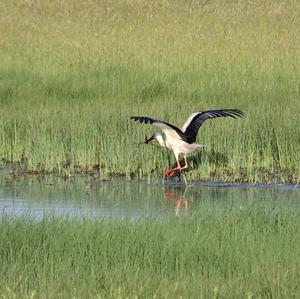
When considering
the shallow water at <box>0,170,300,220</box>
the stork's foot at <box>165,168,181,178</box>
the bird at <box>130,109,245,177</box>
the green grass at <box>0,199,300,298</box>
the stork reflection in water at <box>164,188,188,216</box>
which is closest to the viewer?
the green grass at <box>0,199,300,298</box>

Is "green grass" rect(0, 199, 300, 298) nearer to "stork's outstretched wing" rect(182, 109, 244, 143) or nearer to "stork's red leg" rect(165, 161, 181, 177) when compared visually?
"stork's outstretched wing" rect(182, 109, 244, 143)

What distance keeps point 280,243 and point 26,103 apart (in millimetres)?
9736

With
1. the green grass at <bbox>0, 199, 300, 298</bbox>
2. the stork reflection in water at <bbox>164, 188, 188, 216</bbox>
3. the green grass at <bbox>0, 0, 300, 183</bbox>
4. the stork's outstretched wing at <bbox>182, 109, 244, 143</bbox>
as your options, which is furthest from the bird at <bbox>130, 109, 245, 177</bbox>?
the green grass at <bbox>0, 199, 300, 298</bbox>

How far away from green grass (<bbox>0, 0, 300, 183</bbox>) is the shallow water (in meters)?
0.47

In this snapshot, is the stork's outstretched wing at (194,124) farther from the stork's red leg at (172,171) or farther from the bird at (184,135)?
the stork's red leg at (172,171)

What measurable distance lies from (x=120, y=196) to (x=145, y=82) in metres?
7.40

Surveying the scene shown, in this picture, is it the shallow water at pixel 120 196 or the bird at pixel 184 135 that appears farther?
the bird at pixel 184 135

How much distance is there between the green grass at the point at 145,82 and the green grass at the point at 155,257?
397cm

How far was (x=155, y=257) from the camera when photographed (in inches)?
280

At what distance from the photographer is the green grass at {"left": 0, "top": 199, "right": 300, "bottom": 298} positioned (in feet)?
20.7

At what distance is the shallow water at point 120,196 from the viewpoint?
982 cm

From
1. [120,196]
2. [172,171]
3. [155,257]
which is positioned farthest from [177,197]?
[155,257]

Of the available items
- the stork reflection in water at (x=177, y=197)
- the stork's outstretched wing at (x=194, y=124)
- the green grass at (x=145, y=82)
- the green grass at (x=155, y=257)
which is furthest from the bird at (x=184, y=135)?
the green grass at (x=155, y=257)

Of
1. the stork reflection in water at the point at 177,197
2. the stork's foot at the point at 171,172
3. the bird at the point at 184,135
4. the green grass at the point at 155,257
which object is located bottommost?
the green grass at the point at 155,257
